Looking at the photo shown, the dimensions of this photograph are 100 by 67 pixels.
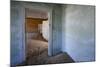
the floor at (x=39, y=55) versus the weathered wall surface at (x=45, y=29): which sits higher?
the weathered wall surface at (x=45, y=29)

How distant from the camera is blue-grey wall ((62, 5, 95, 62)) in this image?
153 cm

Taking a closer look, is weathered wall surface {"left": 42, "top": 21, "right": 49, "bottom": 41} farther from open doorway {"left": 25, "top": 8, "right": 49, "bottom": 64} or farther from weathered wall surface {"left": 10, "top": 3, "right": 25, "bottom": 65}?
weathered wall surface {"left": 10, "top": 3, "right": 25, "bottom": 65}

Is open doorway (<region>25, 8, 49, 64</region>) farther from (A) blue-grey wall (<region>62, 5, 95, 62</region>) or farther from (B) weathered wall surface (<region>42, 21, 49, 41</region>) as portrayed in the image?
Answer: (A) blue-grey wall (<region>62, 5, 95, 62</region>)

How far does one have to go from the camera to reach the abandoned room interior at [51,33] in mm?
1395

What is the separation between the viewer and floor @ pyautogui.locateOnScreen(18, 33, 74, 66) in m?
1.41

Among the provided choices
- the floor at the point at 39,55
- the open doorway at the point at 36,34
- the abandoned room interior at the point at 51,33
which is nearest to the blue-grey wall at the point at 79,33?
the abandoned room interior at the point at 51,33

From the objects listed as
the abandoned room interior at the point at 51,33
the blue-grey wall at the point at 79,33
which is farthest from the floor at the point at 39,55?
the blue-grey wall at the point at 79,33

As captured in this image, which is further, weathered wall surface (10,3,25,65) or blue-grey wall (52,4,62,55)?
blue-grey wall (52,4,62,55)

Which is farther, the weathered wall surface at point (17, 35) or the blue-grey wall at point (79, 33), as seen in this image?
the blue-grey wall at point (79, 33)

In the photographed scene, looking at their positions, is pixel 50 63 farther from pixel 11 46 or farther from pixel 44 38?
pixel 11 46

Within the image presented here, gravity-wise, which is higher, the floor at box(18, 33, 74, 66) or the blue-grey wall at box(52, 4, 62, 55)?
the blue-grey wall at box(52, 4, 62, 55)

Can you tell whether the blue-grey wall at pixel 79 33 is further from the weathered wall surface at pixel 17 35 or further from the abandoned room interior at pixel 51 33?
the weathered wall surface at pixel 17 35

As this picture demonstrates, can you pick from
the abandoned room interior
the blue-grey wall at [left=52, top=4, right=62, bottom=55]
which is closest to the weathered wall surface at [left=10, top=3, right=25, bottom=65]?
the abandoned room interior
